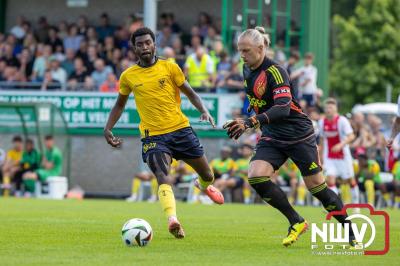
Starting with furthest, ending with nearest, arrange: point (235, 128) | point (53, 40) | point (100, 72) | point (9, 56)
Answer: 1. point (53, 40)
2. point (9, 56)
3. point (100, 72)
4. point (235, 128)

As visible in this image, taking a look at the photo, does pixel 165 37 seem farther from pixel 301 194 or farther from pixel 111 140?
pixel 111 140

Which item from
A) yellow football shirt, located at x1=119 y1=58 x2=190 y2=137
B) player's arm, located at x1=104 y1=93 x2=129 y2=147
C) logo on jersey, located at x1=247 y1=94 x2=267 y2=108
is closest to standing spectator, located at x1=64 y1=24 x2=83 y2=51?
player's arm, located at x1=104 y1=93 x2=129 y2=147

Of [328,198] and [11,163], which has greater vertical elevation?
[328,198]

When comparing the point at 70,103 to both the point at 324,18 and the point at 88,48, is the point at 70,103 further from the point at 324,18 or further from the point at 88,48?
the point at 324,18

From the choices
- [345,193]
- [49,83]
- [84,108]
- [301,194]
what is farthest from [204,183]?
[49,83]

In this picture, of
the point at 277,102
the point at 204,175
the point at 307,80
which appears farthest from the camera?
the point at 307,80

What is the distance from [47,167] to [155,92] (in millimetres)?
15421

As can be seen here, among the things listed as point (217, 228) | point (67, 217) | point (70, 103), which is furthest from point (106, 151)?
→ point (217, 228)

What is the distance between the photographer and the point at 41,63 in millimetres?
30453

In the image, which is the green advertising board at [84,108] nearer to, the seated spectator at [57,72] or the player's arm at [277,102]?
the seated spectator at [57,72]

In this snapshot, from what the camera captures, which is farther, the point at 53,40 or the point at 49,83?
the point at 53,40

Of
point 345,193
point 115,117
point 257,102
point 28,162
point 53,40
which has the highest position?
point 53,40

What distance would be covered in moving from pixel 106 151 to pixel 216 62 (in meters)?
4.47

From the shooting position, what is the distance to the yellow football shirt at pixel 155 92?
1242 cm
